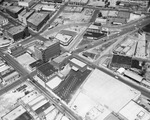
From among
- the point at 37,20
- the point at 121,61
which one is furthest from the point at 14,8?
the point at 121,61

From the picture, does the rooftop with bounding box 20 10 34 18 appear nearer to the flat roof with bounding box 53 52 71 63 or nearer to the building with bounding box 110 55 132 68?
the flat roof with bounding box 53 52 71 63

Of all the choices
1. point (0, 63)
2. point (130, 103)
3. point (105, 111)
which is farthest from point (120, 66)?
point (0, 63)

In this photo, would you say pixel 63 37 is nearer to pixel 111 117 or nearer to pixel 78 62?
pixel 78 62

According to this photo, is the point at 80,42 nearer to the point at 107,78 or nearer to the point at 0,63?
the point at 107,78

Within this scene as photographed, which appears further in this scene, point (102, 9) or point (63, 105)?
point (102, 9)

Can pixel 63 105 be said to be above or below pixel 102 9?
below

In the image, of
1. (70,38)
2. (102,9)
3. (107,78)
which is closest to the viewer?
(107,78)
